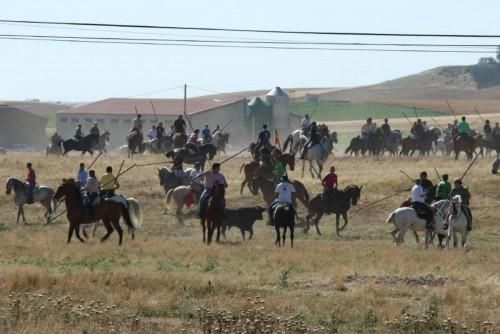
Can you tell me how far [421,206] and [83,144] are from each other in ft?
110

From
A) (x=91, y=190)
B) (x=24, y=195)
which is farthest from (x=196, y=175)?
(x=91, y=190)

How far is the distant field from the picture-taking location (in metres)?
147

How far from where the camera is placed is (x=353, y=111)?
15325 cm

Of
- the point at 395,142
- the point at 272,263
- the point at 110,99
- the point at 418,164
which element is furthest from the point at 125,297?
the point at 110,99

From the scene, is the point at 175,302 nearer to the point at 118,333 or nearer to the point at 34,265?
the point at 118,333

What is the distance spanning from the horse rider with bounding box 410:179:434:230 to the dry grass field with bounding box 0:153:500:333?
0.79m

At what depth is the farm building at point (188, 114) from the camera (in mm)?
105562

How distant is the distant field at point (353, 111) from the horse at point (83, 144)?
80.8 metres

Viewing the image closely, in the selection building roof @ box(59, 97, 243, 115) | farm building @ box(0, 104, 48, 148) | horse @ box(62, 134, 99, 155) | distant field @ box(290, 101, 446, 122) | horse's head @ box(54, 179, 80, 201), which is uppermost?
distant field @ box(290, 101, 446, 122)

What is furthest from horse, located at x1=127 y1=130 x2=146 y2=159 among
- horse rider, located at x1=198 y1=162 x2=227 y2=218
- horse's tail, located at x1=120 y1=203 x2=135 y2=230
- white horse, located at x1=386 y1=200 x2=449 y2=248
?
white horse, located at x1=386 y1=200 x2=449 y2=248

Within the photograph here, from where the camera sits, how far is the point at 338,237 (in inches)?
1447

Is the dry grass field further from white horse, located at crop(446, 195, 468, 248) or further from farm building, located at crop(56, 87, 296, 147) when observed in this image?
farm building, located at crop(56, 87, 296, 147)

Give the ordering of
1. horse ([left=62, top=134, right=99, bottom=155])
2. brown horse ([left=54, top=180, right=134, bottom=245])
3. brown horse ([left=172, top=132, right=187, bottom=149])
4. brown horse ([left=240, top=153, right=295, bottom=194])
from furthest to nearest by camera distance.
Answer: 1. horse ([left=62, top=134, right=99, bottom=155])
2. brown horse ([left=172, top=132, right=187, bottom=149])
3. brown horse ([left=240, top=153, right=295, bottom=194])
4. brown horse ([left=54, top=180, right=134, bottom=245])

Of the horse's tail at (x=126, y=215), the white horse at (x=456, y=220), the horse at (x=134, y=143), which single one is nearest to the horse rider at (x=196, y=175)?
the horse's tail at (x=126, y=215)
